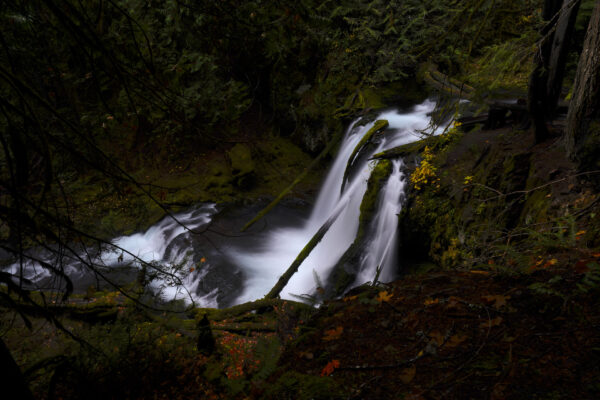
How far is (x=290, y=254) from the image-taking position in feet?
31.2

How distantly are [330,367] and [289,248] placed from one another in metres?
7.64

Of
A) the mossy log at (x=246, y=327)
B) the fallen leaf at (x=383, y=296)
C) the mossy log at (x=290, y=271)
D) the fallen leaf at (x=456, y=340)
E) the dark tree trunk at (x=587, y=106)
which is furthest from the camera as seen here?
the mossy log at (x=290, y=271)

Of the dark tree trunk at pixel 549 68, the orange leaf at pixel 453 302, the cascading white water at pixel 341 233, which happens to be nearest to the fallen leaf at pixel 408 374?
the orange leaf at pixel 453 302

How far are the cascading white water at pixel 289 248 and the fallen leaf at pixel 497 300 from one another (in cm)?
406

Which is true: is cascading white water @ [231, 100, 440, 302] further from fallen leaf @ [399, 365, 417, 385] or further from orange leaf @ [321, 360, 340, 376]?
fallen leaf @ [399, 365, 417, 385]

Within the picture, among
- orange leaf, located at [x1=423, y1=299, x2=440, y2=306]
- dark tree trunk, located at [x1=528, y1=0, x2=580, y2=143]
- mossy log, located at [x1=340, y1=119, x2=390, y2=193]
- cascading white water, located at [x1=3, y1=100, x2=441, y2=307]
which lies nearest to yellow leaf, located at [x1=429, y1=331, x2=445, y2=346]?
orange leaf, located at [x1=423, y1=299, x2=440, y2=306]

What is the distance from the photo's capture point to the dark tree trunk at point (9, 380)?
106 centimetres

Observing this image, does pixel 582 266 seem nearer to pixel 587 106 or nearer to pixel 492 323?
pixel 492 323

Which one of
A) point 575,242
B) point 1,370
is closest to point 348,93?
point 575,242

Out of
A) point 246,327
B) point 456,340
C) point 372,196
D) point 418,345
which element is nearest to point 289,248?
point 372,196

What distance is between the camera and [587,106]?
3.37 m

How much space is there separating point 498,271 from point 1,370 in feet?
10.7

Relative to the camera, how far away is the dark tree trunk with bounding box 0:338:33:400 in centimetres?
106

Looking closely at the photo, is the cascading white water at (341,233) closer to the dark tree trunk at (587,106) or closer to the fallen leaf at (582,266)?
the dark tree trunk at (587,106)
